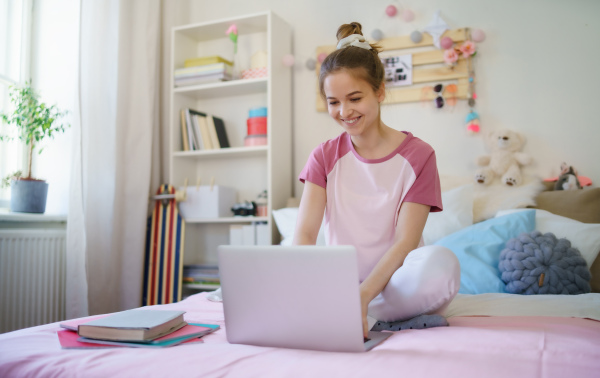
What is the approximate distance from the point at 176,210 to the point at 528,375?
6.90 ft

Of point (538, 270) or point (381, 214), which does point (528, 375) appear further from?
point (538, 270)

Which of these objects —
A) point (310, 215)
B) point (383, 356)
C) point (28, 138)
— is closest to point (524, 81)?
point (310, 215)

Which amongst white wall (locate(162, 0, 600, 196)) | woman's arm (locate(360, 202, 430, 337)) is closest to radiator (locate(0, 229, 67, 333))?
white wall (locate(162, 0, 600, 196))

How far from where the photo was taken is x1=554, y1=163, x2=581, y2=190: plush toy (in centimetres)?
207

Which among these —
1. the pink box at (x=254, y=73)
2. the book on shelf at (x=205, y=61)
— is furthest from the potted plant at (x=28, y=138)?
the pink box at (x=254, y=73)

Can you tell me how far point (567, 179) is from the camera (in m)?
2.08

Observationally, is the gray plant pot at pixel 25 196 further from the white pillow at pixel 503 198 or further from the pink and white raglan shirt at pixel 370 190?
the white pillow at pixel 503 198

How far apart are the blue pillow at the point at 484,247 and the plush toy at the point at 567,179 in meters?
0.34

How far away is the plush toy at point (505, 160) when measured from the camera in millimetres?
2205

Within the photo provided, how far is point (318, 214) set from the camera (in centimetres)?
138

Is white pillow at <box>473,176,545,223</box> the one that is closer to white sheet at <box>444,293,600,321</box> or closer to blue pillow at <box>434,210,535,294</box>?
blue pillow at <box>434,210,535,294</box>

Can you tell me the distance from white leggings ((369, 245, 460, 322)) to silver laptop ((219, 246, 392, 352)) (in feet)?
0.52

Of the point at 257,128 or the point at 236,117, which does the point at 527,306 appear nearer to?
the point at 257,128

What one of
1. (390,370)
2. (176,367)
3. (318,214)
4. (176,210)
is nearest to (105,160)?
(176,210)
